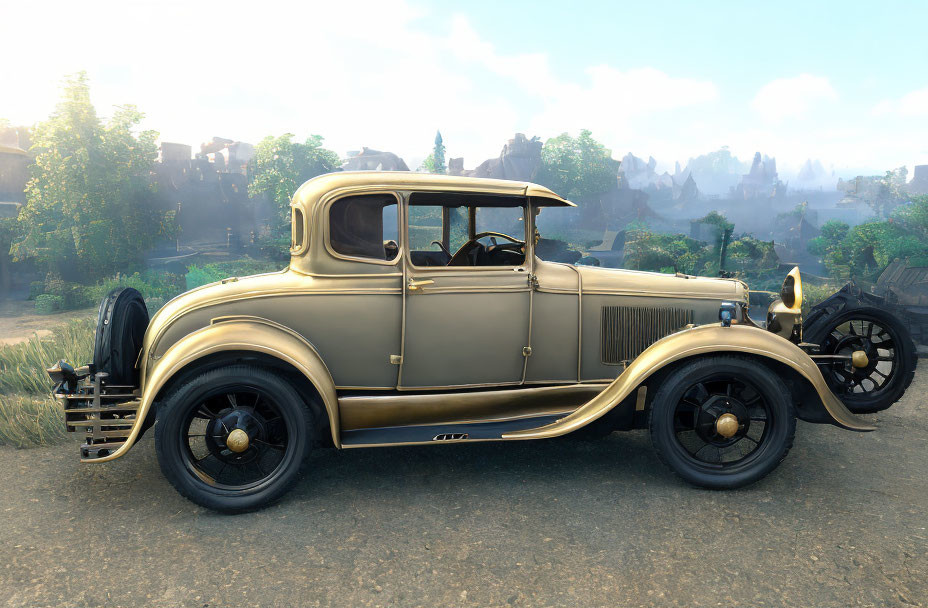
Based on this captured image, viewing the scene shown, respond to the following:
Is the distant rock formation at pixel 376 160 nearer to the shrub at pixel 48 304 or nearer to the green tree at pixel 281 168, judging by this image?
the green tree at pixel 281 168

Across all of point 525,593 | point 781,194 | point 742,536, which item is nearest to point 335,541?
point 525,593

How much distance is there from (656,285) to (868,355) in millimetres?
2266

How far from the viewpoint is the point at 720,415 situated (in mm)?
3861

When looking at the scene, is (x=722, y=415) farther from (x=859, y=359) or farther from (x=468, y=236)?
(x=468, y=236)

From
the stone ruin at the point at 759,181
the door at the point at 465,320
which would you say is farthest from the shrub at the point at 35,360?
the stone ruin at the point at 759,181

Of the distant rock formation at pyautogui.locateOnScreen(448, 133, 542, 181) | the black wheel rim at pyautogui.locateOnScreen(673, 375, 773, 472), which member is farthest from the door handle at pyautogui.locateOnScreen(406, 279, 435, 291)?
the distant rock formation at pyautogui.locateOnScreen(448, 133, 542, 181)

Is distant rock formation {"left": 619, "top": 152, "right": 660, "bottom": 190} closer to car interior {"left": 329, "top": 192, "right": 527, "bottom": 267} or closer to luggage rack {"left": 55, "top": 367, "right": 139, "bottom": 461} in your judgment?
car interior {"left": 329, "top": 192, "right": 527, "bottom": 267}

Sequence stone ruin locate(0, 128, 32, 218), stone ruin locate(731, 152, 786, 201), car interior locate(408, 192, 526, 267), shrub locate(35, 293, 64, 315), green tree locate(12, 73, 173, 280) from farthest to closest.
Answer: stone ruin locate(731, 152, 786, 201)
stone ruin locate(0, 128, 32, 218)
green tree locate(12, 73, 173, 280)
shrub locate(35, 293, 64, 315)
car interior locate(408, 192, 526, 267)

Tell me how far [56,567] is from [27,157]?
38.0m

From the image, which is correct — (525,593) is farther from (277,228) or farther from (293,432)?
(277,228)

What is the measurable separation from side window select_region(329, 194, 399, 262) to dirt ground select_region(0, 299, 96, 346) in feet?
60.6

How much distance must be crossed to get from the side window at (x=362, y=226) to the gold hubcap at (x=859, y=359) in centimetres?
401

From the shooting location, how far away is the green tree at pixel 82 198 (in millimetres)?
27359

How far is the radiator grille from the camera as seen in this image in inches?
168
